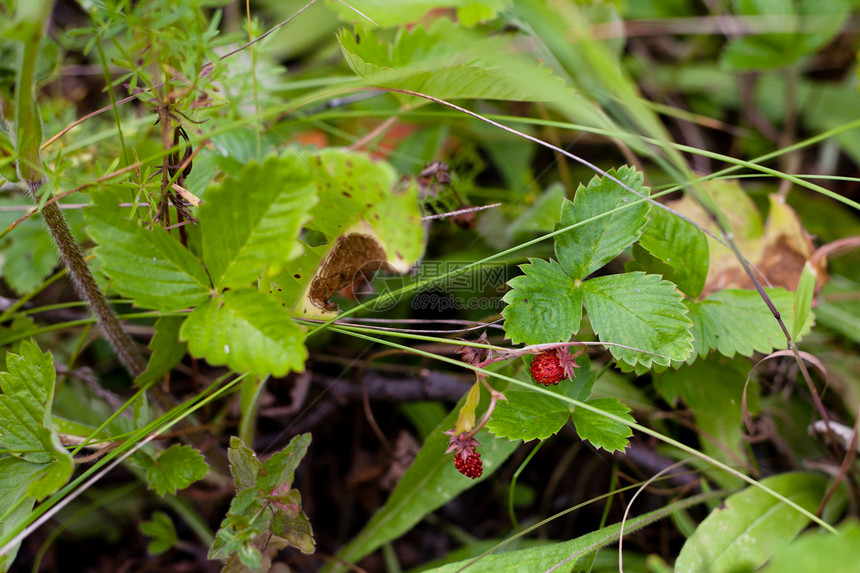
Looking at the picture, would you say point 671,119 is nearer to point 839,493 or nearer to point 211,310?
point 839,493

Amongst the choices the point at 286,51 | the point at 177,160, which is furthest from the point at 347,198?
the point at 286,51

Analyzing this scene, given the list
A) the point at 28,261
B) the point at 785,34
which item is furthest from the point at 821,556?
the point at 785,34

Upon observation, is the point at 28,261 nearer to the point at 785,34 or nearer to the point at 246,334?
the point at 246,334

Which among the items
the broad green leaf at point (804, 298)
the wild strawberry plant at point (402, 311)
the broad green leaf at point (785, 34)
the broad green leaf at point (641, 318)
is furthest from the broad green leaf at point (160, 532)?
the broad green leaf at point (785, 34)

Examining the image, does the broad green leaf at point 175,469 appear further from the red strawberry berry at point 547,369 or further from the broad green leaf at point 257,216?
the red strawberry berry at point 547,369

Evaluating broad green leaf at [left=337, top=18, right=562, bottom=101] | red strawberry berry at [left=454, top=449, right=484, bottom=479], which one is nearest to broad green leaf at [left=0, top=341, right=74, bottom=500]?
red strawberry berry at [left=454, top=449, right=484, bottom=479]

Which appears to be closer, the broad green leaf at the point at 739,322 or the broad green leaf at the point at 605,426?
the broad green leaf at the point at 605,426

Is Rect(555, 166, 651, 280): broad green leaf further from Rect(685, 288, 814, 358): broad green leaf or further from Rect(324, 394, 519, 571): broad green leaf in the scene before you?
Rect(324, 394, 519, 571): broad green leaf
